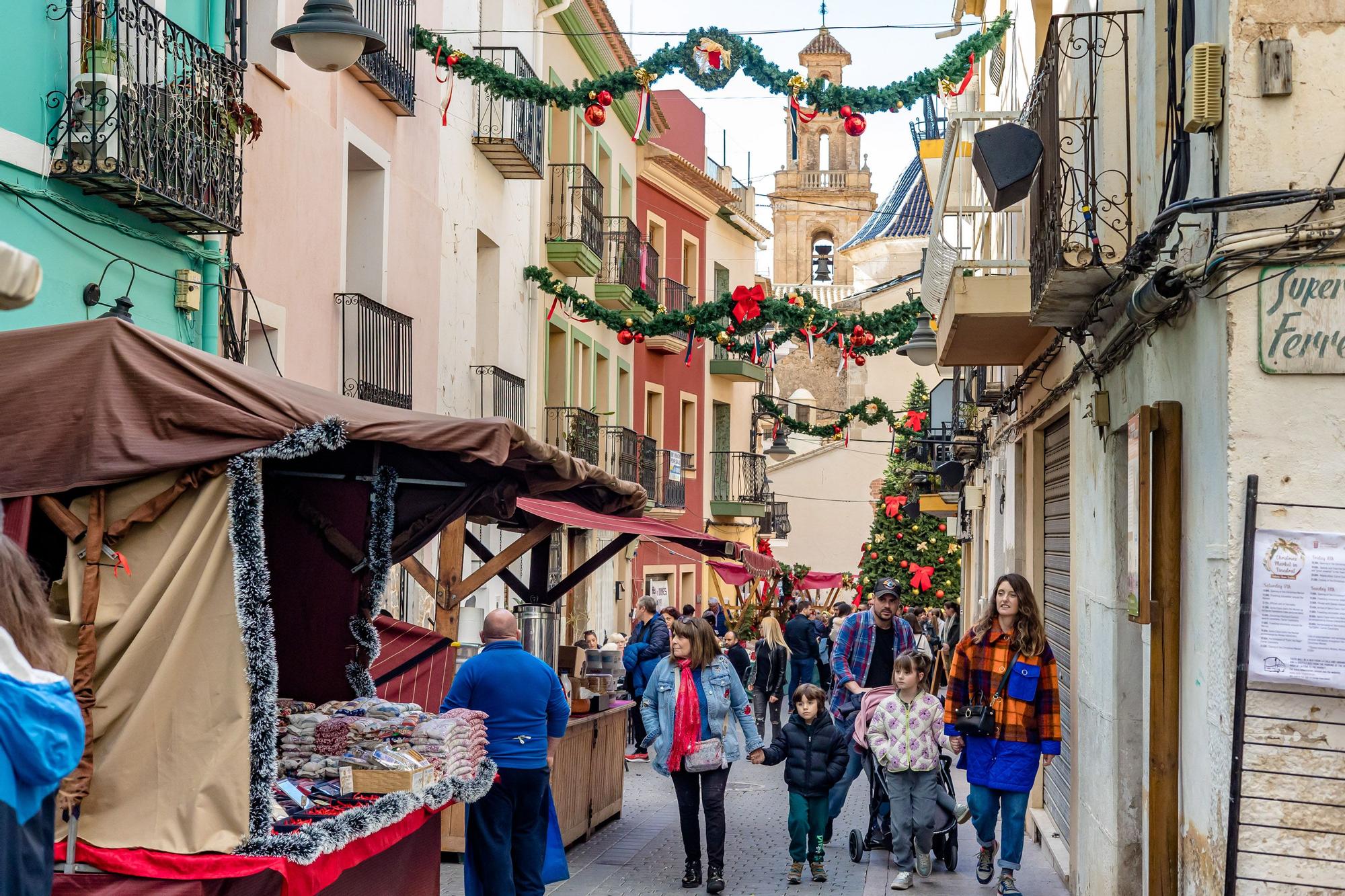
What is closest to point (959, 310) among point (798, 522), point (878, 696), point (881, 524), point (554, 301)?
point (878, 696)

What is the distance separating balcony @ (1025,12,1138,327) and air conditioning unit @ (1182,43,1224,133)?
171cm

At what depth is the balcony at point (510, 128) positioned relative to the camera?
18531 mm

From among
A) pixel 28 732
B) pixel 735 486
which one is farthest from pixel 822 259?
pixel 28 732

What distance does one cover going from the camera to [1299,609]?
5660 mm

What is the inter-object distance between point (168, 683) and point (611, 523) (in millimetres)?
7071

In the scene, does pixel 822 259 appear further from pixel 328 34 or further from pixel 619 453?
pixel 328 34

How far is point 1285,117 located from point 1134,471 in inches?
75.4

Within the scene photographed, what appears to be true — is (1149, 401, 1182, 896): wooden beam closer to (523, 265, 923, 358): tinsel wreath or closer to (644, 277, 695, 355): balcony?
(523, 265, 923, 358): tinsel wreath

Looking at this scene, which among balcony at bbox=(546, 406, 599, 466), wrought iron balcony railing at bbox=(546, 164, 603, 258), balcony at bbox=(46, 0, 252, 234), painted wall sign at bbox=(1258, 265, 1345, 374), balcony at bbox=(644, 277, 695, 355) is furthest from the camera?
balcony at bbox=(644, 277, 695, 355)

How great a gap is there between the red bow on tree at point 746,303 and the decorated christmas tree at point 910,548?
18356mm

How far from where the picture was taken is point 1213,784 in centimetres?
602

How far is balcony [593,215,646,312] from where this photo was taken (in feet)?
83.4

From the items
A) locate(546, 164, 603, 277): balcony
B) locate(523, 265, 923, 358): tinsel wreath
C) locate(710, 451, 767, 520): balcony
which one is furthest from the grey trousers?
locate(710, 451, 767, 520): balcony

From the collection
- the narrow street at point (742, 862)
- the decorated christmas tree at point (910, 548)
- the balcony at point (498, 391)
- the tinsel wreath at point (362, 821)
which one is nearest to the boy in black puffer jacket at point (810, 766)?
the narrow street at point (742, 862)
